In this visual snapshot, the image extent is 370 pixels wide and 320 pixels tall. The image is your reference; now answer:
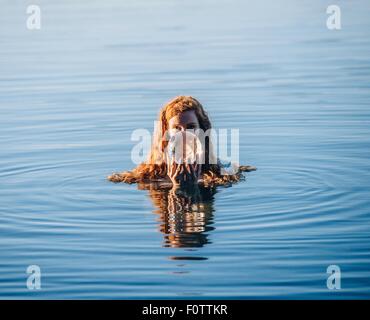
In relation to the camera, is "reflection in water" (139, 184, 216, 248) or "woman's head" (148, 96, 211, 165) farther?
"woman's head" (148, 96, 211, 165)

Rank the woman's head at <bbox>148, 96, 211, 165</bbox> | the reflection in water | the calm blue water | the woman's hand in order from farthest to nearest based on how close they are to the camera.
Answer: the woman's head at <bbox>148, 96, 211, 165</bbox> → the woman's hand → the reflection in water → the calm blue water

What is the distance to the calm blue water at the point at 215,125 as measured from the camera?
944cm

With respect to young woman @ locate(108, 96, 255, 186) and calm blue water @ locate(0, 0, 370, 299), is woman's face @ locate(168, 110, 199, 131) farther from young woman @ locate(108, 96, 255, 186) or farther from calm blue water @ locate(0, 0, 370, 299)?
calm blue water @ locate(0, 0, 370, 299)

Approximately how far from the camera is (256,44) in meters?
20.4

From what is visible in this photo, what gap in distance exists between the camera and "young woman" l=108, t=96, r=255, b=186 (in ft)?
38.7

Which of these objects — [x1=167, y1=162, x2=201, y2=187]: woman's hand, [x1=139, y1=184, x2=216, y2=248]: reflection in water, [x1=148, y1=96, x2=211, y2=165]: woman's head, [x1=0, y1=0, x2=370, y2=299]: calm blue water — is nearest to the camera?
[x1=0, y1=0, x2=370, y2=299]: calm blue water

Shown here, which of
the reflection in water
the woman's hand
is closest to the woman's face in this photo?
the woman's hand

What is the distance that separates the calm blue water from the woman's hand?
0.93 feet

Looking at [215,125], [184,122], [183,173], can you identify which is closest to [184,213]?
[183,173]

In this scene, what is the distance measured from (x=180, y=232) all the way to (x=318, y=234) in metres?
1.18

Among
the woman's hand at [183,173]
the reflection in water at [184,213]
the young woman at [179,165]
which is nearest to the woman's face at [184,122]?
the young woman at [179,165]

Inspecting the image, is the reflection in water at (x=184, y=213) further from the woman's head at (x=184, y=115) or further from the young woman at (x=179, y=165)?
the woman's head at (x=184, y=115)

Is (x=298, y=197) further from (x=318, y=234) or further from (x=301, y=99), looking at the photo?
(x=301, y=99)

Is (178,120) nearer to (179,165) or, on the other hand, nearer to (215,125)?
(179,165)
